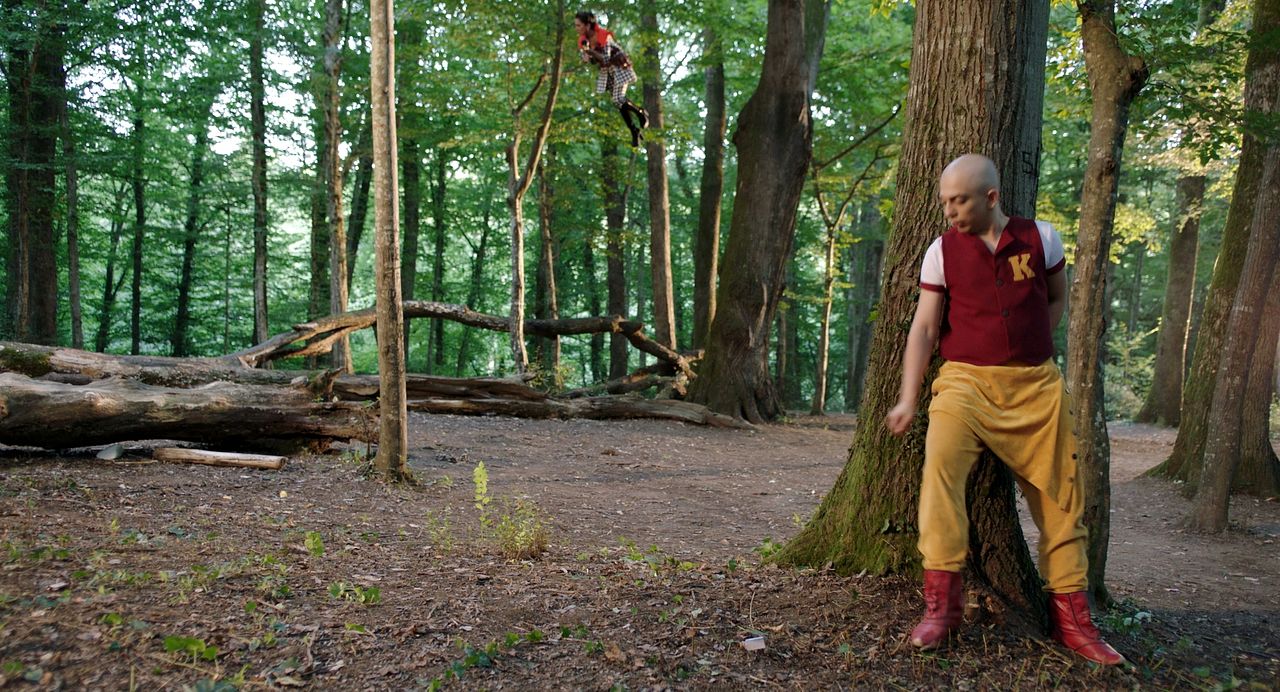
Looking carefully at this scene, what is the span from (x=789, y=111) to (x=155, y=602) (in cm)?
1155

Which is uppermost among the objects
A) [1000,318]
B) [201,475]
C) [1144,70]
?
[1144,70]

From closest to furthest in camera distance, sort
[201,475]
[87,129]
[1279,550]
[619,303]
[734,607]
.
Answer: [734,607] → [201,475] → [1279,550] → [87,129] → [619,303]

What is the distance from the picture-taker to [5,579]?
10.3 ft

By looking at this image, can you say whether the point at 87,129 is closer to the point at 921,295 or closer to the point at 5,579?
the point at 5,579

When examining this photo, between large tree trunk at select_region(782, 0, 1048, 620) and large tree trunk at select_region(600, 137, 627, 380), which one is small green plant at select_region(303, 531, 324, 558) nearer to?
large tree trunk at select_region(782, 0, 1048, 620)

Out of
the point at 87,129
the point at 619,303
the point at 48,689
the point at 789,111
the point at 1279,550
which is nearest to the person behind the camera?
the point at 48,689

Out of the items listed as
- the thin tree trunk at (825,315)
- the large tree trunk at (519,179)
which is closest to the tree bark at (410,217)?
the large tree trunk at (519,179)

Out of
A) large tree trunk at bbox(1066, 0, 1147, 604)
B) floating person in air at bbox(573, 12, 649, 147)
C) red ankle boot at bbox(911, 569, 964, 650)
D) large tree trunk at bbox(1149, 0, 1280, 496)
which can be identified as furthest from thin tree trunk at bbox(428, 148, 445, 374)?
red ankle boot at bbox(911, 569, 964, 650)

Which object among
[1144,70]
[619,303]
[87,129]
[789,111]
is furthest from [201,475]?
[619,303]

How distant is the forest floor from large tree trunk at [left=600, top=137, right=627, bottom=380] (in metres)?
13.5

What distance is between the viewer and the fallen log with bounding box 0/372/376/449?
564 centimetres

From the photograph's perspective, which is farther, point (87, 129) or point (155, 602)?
point (87, 129)

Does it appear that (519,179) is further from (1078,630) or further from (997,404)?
(1078,630)

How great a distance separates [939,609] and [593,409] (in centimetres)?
945
